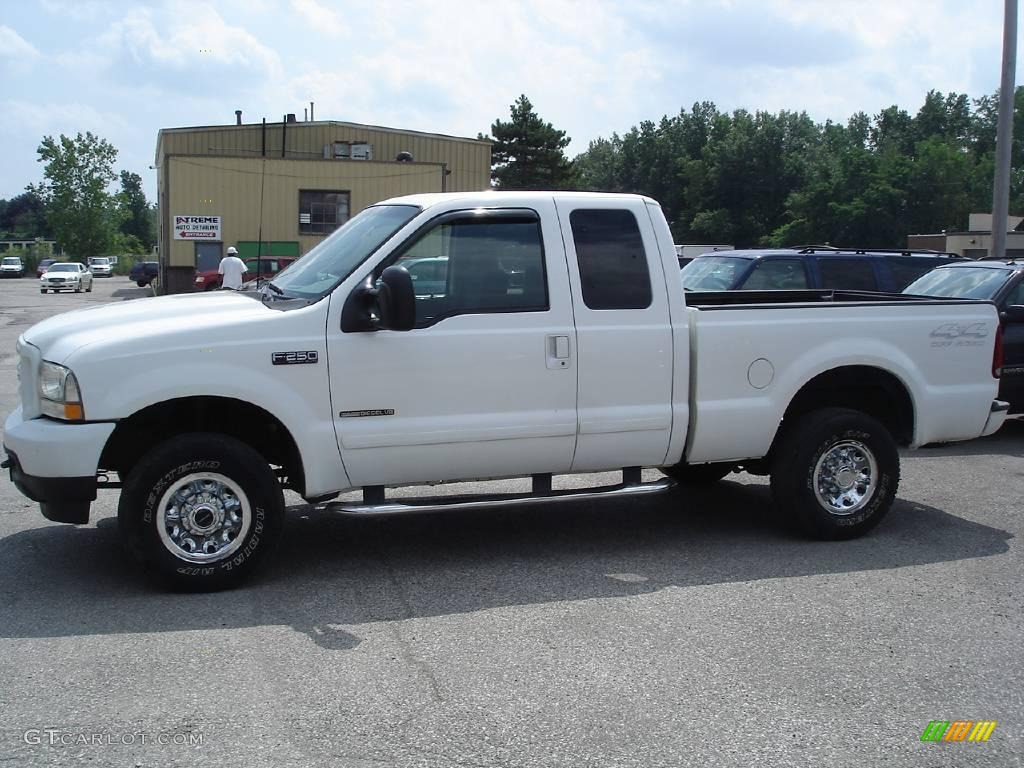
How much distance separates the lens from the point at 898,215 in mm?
69625

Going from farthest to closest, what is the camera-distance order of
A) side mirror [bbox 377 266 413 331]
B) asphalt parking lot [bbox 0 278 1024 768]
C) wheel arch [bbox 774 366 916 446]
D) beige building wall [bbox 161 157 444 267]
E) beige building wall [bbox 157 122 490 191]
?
beige building wall [bbox 157 122 490 191] < beige building wall [bbox 161 157 444 267] < wheel arch [bbox 774 366 916 446] < side mirror [bbox 377 266 413 331] < asphalt parking lot [bbox 0 278 1024 768]

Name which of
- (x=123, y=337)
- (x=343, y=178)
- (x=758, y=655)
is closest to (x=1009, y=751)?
(x=758, y=655)

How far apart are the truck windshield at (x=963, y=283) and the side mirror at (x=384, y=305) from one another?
22.3 ft

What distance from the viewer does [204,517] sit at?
18.6 feet

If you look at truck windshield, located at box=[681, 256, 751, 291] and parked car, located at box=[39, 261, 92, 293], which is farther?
parked car, located at box=[39, 261, 92, 293]

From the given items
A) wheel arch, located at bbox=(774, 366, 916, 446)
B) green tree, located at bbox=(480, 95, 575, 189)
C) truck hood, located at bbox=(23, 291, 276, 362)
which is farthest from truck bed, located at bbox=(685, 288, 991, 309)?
green tree, located at bbox=(480, 95, 575, 189)

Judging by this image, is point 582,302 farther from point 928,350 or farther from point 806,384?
point 928,350

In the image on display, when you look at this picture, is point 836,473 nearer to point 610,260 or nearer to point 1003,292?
point 610,260

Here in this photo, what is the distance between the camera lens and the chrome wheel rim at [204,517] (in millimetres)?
5621

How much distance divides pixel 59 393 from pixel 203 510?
0.93m

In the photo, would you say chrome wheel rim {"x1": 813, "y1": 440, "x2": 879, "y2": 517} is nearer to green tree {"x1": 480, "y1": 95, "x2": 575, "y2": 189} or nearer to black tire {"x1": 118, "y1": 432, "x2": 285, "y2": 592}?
black tire {"x1": 118, "y1": 432, "x2": 285, "y2": 592}

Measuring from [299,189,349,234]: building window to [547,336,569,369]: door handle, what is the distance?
3581 centimetres

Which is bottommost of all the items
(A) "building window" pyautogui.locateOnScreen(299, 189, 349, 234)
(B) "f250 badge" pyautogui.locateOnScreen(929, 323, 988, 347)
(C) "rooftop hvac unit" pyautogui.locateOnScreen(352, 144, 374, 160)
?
(B) "f250 badge" pyautogui.locateOnScreen(929, 323, 988, 347)

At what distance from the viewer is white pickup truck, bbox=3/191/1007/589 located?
18.3 feet
